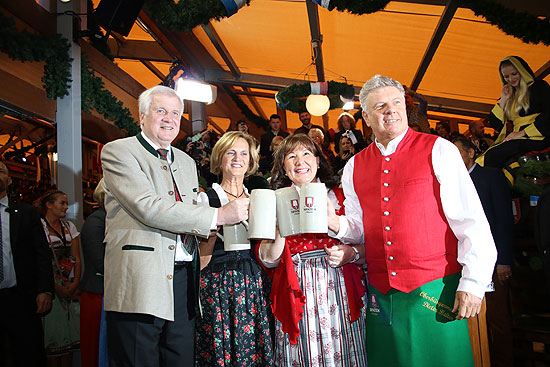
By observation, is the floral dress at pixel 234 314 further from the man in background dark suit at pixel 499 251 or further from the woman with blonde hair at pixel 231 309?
the man in background dark suit at pixel 499 251

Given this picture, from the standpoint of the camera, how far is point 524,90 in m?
3.82

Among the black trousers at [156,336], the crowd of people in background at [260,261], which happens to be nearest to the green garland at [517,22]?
the crowd of people in background at [260,261]

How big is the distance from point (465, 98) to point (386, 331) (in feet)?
29.0

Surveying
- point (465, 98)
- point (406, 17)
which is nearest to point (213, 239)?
point (406, 17)

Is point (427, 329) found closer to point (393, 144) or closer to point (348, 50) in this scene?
point (393, 144)

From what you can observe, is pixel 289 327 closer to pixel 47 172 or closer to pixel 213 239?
pixel 213 239

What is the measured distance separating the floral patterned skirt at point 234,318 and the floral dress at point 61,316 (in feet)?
7.31

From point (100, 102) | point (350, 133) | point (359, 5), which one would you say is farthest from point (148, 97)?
point (350, 133)

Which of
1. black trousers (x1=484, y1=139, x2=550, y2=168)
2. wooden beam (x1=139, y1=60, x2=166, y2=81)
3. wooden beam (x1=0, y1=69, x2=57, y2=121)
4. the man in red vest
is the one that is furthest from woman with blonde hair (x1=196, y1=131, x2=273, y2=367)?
wooden beam (x1=139, y1=60, x2=166, y2=81)

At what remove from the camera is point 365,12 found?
479cm

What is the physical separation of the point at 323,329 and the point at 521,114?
2.90 meters

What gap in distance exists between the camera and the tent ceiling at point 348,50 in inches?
267

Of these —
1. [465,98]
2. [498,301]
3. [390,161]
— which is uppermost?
[465,98]

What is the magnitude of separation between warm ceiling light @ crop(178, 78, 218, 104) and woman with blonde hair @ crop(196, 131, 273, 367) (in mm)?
5020
